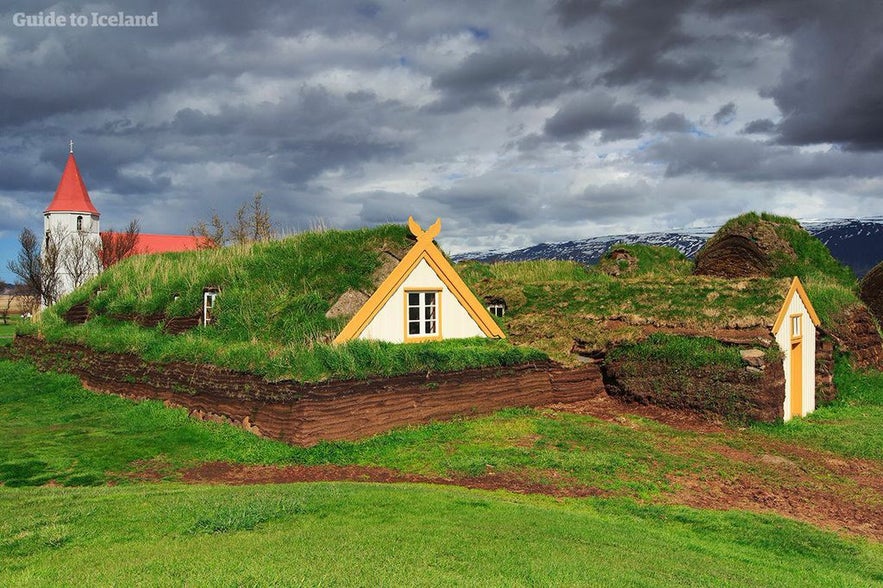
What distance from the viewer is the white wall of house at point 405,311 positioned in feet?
51.2

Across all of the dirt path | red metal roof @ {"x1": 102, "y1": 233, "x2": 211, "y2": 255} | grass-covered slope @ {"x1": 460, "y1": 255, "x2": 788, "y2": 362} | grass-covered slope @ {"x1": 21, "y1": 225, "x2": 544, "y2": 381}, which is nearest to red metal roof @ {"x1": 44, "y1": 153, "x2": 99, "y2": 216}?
red metal roof @ {"x1": 102, "y1": 233, "x2": 211, "y2": 255}

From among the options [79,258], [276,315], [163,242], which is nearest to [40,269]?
[79,258]

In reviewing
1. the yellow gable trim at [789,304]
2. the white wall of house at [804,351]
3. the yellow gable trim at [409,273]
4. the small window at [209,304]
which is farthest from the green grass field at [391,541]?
the white wall of house at [804,351]

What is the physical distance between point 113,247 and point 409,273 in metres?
48.4

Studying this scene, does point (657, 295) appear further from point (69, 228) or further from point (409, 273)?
point (69, 228)

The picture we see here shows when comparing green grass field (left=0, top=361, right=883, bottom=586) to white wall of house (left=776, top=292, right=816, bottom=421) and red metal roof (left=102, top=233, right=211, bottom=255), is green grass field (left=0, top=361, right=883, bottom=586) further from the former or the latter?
red metal roof (left=102, top=233, right=211, bottom=255)

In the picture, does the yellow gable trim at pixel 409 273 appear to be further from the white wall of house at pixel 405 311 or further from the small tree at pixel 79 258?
the small tree at pixel 79 258

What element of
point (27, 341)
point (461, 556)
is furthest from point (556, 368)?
point (27, 341)

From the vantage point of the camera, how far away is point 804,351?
18.5 metres

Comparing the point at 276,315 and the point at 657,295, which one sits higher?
the point at 657,295

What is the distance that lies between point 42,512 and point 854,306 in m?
23.8

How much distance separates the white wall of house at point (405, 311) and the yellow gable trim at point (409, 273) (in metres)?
0.11

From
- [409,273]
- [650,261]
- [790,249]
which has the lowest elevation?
[409,273]

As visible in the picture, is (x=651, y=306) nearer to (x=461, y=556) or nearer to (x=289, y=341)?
(x=289, y=341)
